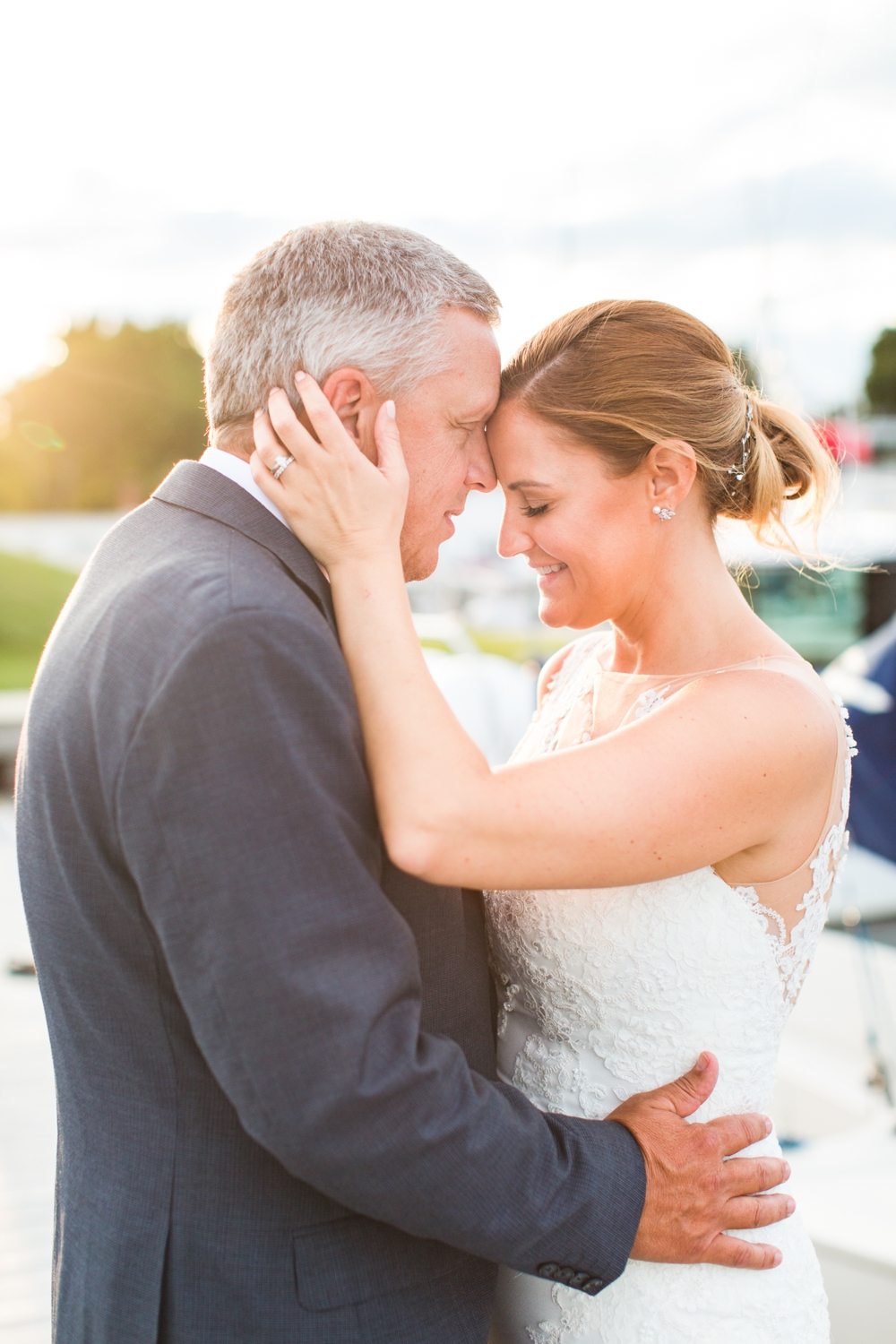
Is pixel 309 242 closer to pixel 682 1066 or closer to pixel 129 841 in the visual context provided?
pixel 129 841

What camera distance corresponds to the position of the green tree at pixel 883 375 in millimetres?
33500

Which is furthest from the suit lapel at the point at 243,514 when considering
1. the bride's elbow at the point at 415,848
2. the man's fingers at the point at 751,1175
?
the man's fingers at the point at 751,1175

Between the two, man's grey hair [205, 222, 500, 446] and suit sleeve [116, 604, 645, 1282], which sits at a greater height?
man's grey hair [205, 222, 500, 446]

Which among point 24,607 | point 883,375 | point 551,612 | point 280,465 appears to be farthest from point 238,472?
point 883,375

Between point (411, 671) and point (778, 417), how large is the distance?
1.07m

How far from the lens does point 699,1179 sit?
1.43 meters

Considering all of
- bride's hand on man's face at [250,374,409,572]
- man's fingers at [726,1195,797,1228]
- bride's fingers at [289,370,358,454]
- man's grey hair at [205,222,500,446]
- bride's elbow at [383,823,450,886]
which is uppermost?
man's grey hair at [205,222,500,446]

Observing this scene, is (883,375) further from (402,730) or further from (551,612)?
(402,730)

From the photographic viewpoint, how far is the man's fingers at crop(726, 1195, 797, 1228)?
58.8 inches

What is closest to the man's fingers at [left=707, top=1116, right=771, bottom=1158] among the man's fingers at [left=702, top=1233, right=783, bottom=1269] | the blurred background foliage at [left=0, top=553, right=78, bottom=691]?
the man's fingers at [left=702, top=1233, right=783, bottom=1269]

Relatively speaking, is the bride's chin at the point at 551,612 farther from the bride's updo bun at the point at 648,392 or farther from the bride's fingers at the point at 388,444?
the bride's fingers at the point at 388,444

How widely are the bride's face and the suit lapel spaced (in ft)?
1.80

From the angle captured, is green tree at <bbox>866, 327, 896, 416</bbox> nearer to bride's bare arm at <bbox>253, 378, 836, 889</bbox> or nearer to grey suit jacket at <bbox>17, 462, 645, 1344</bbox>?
bride's bare arm at <bbox>253, 378, 836, 889</bbox>

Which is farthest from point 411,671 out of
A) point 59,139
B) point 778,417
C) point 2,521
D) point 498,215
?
point 2,521
